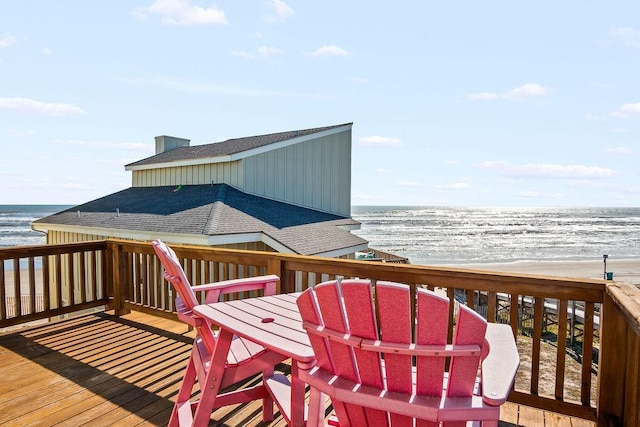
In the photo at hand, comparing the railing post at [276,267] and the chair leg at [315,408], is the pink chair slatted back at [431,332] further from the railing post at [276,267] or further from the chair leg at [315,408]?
the railing post at [276,267]

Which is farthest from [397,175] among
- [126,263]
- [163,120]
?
[126,263]

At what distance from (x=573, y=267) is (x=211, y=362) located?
2723cm

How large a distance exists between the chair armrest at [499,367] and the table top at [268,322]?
2.05 feet

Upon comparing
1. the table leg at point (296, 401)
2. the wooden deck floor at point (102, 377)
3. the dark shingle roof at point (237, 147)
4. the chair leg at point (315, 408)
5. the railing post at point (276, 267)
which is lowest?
the wooden deck floor at point (102, 377)

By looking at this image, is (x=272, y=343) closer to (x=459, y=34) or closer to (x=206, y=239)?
(x=206, y=239)

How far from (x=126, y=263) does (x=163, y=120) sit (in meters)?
17.1

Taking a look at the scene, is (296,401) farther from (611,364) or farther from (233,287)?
(611,364)

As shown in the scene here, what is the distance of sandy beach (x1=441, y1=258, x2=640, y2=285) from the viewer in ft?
69.5

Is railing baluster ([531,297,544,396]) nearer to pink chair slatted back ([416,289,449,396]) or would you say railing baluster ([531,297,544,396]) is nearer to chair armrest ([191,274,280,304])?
pink chair slatted back ([416,289,449,396])

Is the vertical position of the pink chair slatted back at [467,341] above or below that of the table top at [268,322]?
above

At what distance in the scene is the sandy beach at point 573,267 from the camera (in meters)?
21.2

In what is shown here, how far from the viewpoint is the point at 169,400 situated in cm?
273

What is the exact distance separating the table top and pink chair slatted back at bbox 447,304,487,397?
1.75 feet

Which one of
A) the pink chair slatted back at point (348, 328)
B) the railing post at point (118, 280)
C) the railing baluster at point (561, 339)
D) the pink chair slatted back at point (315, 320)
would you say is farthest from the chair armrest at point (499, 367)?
the railing post at point (118, 280)
